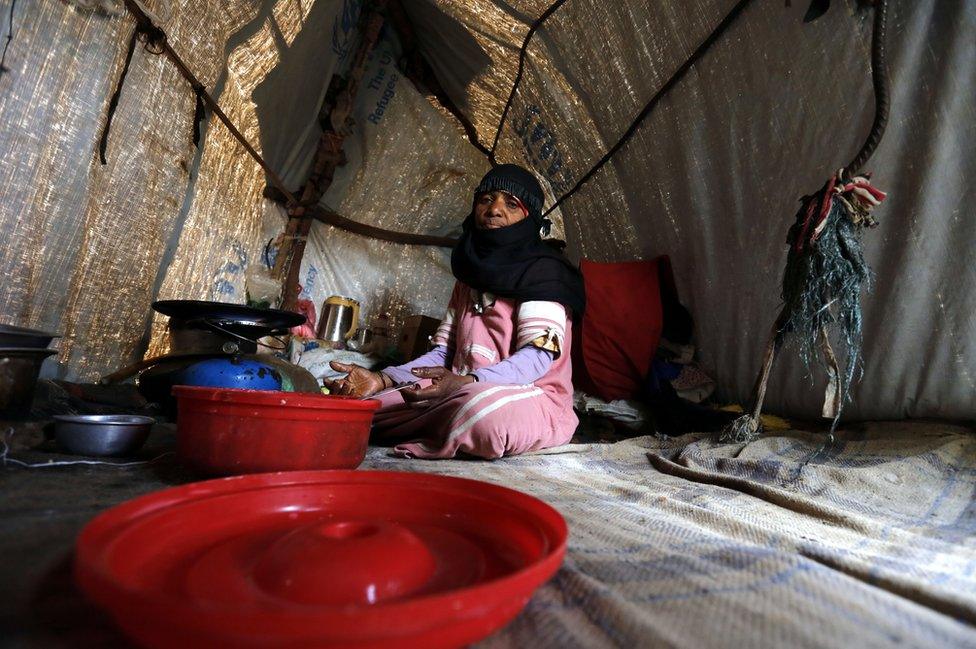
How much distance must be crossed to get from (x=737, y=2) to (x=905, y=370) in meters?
1.41

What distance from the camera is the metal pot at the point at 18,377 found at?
4.04 feet

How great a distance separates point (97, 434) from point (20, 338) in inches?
13.9

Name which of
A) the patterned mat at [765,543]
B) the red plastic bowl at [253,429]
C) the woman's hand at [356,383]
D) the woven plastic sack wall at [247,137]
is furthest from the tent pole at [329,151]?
the red plastic bowl at [253,429]

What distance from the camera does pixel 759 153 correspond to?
1.85 metres

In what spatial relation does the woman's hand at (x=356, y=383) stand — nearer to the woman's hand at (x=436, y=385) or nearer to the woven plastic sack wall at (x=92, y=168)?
the woman's hand at (x=436, y=385)

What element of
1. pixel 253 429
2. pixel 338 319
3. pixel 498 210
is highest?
pixel 498 210

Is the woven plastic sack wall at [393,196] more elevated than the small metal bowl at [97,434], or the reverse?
the woven plastic sack wall at [393,196]

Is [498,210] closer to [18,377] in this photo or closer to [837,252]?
[837,252]

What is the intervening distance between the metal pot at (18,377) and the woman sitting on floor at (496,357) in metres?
0.91

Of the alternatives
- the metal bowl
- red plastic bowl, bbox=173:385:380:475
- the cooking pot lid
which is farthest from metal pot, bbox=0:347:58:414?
red plastic bowl, bbox=173:385:380:475

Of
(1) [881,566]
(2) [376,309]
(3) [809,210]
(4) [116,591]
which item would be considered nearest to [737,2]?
(3) [809,210]

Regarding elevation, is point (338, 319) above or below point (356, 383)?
above

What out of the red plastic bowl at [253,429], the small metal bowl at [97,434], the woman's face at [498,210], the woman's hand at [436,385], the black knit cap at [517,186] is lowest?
the small metal bowl at [97,434]

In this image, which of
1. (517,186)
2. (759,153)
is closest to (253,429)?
(517,186)
